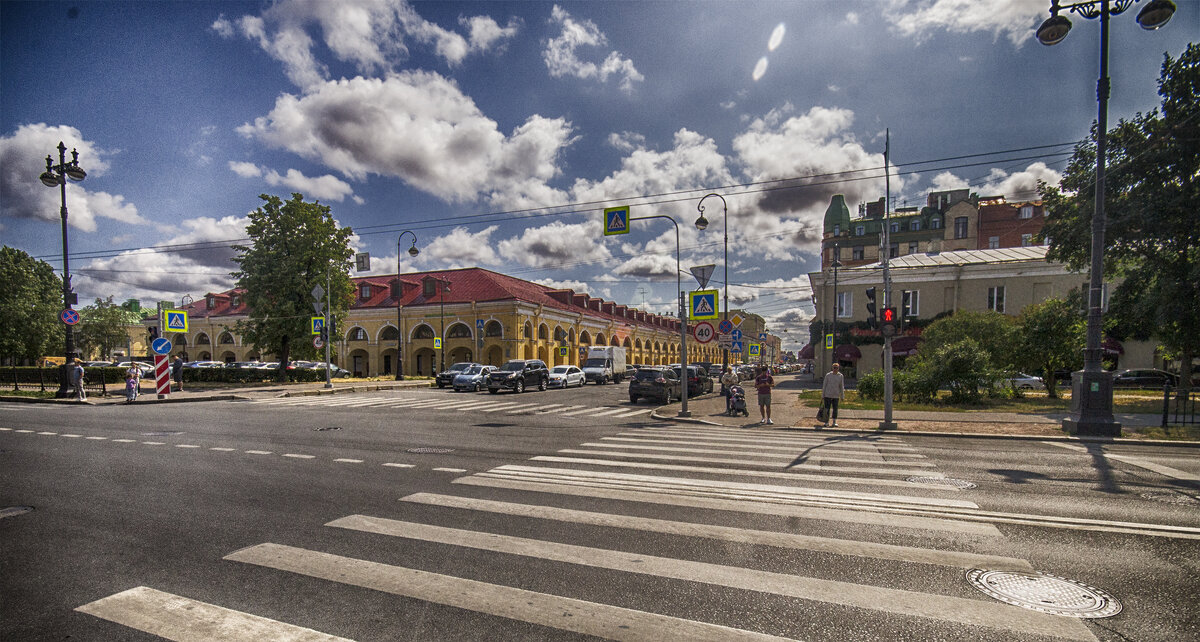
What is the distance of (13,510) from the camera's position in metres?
5.80

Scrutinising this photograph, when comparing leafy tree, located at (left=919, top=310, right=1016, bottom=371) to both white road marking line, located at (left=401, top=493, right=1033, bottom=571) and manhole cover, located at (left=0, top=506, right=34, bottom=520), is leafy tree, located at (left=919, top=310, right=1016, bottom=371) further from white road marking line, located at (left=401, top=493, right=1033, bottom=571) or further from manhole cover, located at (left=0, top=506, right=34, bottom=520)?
manhole cover, located at (left=0, top=506, right=34, bottom=520)

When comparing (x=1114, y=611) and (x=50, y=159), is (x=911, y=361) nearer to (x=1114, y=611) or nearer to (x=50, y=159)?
(x=1114, y=611)

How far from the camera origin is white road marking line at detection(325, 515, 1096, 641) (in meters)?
3.33

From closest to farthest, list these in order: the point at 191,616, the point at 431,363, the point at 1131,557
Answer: the point at 191,616 < the point at 1131,557 < the point at 431,363

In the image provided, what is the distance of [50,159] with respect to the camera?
20.6m

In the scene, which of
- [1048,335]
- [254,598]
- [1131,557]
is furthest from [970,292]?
[254,598]

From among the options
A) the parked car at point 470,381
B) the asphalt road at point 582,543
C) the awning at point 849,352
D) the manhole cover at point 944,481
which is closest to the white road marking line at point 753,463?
the asphalt road at point 582,543

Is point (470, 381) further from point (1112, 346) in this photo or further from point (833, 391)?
point (1112, 346)

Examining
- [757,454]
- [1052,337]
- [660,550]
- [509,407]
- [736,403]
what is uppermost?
[1052,337]

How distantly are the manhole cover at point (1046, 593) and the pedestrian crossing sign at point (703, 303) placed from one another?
1189cm

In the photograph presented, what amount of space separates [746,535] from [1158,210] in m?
23.5

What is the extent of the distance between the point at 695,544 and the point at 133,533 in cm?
542

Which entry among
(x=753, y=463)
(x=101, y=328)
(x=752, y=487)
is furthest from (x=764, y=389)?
(x=101, y=328)

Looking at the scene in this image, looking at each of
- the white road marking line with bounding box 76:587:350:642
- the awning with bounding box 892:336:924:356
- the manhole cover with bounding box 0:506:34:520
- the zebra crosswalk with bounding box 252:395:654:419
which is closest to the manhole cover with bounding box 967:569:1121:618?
the white road marking line with bounding box 76:587:350:642
